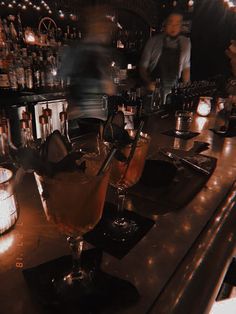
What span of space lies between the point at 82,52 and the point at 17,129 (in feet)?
6.07

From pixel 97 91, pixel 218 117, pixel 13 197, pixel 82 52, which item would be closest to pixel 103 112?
pixel 97 91

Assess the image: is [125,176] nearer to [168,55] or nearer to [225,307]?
[225,307]

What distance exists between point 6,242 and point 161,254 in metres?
0.35

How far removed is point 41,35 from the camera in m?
3.72

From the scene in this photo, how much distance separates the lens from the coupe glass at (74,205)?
0.49m

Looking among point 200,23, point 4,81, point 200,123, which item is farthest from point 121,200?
point 200,23

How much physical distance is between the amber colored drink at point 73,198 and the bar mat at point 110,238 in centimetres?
12

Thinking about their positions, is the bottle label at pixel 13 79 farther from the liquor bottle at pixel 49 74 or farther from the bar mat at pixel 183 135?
the bar mat at pixel 183 135

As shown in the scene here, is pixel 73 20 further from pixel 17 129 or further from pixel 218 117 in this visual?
pixel 218 117

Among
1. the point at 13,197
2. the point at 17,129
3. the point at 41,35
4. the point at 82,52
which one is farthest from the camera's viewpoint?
the point at 82,52

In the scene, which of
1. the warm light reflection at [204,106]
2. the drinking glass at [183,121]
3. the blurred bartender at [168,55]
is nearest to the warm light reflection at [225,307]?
the drinking glass at [183,121]

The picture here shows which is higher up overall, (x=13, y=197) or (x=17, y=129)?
(x=13, y=197)

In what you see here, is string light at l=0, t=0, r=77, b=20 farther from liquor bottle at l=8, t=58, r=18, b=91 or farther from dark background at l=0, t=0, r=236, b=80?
dark background at l=0, t=0, r=236, b=80

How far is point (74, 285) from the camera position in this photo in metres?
0.52
